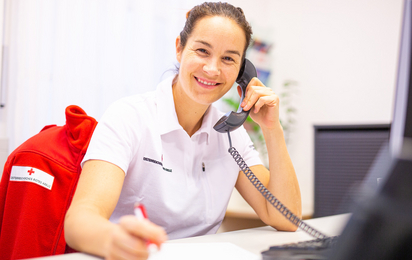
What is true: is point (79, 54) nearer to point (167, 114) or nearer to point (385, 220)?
point (167, 114)

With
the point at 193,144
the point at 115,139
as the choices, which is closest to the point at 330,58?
the point at 193,144

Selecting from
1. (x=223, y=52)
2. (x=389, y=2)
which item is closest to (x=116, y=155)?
(x=223, y=52)

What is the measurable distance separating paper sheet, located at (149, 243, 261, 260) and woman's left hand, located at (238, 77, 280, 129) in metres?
0.54

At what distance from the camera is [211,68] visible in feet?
3.66

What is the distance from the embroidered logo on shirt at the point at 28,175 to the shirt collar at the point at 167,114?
0.37 m

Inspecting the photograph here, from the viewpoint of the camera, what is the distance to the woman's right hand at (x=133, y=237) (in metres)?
0.44

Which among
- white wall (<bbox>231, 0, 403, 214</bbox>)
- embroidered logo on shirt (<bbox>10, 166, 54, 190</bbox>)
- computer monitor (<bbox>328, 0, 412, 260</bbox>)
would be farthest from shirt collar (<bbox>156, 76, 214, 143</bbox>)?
white wall (<bbox>231, 0, 403, 214</bbox>)

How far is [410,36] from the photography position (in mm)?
403

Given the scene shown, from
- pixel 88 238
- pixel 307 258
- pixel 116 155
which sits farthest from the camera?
pixel 116 155

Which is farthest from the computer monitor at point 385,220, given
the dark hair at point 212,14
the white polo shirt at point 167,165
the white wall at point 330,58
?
the white wall at point 330,58

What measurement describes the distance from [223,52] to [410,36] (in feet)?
2.48

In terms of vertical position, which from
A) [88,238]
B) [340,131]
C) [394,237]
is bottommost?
[88,238]

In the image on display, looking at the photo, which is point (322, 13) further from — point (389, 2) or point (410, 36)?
point (410, 36)

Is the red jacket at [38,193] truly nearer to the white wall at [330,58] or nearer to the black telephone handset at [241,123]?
the black telephone handset at [241,123]
